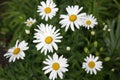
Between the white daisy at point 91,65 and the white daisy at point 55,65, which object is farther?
the white daisy at point 91,65

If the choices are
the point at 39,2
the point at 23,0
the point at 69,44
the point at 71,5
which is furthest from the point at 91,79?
the point at 23,0

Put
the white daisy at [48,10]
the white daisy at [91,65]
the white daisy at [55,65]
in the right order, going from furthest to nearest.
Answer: the white daisy at [48,10] < the white daisy at [91,65] < the white daisy at [55,65]

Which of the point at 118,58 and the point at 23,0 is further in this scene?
the point at 23,0

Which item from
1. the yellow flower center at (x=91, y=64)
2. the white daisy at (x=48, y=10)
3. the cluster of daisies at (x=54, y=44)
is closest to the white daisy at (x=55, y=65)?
the cluster of daisies at (x=54, y=44)

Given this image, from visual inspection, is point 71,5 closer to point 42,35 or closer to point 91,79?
point 42,35

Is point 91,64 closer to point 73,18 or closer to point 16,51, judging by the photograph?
point 73,18

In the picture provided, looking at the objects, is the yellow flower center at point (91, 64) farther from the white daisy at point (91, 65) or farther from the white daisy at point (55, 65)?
the white daisy at point (55, 65)

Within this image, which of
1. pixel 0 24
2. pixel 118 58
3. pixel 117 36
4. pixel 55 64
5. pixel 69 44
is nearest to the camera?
pixel 55 64
